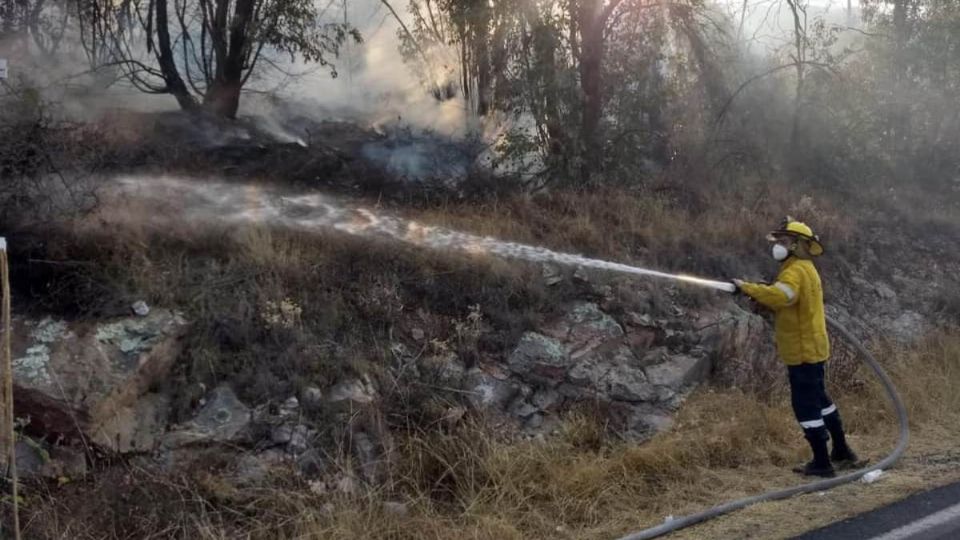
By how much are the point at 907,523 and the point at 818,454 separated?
1026 mm

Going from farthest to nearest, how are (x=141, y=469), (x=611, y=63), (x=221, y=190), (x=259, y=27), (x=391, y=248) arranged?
1. (x=611, y=63)
2. (x=259, y=27)
3. (x=221, y=190)
4. (x=391, y=248)
5. (x=141, y=469)

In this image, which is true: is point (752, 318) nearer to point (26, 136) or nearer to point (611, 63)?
point (611, 63)

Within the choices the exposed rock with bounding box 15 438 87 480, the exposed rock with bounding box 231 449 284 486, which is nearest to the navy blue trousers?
the exposed rock with bounding box 231 449 284 486

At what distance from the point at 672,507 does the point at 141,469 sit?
309 centimetres

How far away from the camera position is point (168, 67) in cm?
973

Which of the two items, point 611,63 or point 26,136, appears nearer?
point 26,136

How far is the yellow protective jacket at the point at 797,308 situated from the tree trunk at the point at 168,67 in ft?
21.1

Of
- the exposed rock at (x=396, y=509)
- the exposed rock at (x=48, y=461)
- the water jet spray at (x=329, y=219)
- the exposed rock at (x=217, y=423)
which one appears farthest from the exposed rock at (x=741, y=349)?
the exposed rock at (x=48, y=461)

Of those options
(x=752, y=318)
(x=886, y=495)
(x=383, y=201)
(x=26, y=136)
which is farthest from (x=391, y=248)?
(x=886, y=495)

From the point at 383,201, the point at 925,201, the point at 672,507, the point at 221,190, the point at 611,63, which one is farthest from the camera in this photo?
the point at 925,201

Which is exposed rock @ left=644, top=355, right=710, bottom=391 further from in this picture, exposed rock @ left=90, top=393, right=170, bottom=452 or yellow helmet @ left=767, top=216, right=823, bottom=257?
exposed rock @ left=90, top=393, right=170, bottom=452

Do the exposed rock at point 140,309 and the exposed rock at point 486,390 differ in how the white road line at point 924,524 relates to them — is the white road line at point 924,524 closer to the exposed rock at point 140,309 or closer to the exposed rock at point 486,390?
the exposed rock at point 486,390

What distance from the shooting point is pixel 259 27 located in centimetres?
966

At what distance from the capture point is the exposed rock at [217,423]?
5422 millimetres
